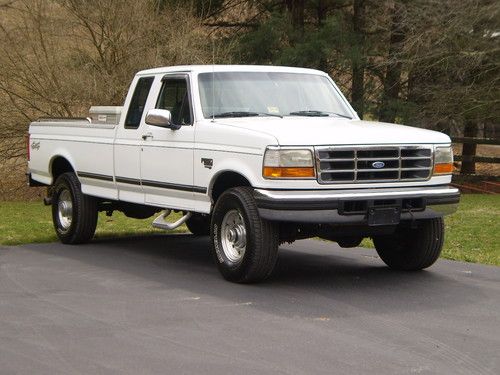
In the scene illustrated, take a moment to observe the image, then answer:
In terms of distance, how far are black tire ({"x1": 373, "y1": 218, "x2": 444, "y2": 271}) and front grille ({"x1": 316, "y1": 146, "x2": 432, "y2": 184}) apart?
0.68 metres

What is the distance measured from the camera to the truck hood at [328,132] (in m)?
8.83

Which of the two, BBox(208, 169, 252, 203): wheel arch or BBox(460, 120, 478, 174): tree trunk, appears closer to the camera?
BBox(208, 169, 252, 203): wheel arch

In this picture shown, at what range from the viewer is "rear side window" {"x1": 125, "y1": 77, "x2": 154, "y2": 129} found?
11180 mm

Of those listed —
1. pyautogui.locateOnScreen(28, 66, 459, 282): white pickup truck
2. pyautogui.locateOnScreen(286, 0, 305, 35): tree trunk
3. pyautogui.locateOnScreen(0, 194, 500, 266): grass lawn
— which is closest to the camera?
pyautogui.locateOnScreen(28, 66, 459, 282): white pickup truck

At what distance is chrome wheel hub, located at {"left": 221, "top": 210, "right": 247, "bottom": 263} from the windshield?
123 centimetres

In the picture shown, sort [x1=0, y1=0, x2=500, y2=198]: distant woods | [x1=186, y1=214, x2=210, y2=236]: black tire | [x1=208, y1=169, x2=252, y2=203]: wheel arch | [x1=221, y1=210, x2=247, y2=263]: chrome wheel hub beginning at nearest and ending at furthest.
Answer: [x1=221, y1=210, x2=247, y2=263]: chrome wheel hub → [x1=208, y1=169, x2=252, y2=203]: wheel arch → [x1=186, y1=214, x2=210, y2=236]: black tire → [x1=0, y1=0, x2=500, y2=198]: distant woods

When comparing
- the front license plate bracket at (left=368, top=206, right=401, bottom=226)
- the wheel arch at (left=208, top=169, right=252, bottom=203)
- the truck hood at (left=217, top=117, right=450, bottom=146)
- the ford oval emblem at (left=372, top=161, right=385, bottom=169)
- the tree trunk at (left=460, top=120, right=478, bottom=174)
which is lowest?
the tree trunk at (left=460, top=120, right=478, bottom=174)

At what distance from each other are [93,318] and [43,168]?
568cm

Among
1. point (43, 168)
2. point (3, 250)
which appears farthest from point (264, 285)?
point (43, 168)

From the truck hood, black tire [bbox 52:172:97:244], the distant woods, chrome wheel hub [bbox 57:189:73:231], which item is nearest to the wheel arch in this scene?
the truck hood

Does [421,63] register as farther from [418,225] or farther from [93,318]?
[93,318]

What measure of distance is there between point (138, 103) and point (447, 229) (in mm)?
5408

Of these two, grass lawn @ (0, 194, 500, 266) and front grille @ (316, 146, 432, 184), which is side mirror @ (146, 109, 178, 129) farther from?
grass lawn @ (0, 194, 500, 266)

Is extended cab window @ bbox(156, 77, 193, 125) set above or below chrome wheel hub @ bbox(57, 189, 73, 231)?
above
